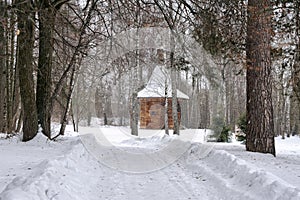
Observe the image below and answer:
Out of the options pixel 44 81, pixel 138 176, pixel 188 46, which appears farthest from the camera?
pixel 44 81

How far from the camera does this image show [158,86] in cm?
1948

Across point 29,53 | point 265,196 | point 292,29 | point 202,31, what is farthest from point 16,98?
point 265,196

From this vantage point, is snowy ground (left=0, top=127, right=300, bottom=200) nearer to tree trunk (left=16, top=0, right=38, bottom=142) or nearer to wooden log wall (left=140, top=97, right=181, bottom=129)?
tree trunk (left=16, top=0, right=38, bottom=142)

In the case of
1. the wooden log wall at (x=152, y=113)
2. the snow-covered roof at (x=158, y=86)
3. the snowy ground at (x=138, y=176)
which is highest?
the snow-covered roof at (x=158, y=86)

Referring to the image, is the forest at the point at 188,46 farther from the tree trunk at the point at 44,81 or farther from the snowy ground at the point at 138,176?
the snowy ground at the point at 138,176

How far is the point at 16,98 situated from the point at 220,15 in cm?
1244

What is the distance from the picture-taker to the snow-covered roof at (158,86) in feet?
60.3

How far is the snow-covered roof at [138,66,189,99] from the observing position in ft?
60.3

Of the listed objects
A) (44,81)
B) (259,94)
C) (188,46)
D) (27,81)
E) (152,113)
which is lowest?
(152,113)

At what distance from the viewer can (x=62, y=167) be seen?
19.5ft

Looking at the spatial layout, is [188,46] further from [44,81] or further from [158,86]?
[158,86]

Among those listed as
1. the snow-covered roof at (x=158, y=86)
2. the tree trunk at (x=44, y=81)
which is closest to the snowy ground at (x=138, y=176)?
the tree trunk at (x=44, y=81)

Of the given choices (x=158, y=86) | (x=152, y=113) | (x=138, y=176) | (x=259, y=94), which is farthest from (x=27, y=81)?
(x=152, y=113)

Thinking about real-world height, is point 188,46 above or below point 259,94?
above
